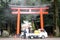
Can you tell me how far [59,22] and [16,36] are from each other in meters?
3.08

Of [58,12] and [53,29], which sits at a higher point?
[58,12]

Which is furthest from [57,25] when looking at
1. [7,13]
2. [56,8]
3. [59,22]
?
[7,13]

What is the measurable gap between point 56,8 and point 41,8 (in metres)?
1.20

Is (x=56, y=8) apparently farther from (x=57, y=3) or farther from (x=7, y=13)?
(x=7, y=13)

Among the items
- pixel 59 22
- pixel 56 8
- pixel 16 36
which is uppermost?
pixel 56 8

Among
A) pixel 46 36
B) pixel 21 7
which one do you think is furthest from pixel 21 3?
pixel 46 36

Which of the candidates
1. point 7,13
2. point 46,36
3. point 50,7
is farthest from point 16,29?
point 50,7

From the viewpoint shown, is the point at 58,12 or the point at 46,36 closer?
the point at 46,36

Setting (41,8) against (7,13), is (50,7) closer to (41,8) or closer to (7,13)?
(41,8)

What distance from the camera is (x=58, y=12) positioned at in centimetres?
1136

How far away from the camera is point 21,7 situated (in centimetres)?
1093

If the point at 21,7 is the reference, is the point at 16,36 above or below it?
below

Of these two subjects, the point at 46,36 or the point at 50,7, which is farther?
the point at 50,7

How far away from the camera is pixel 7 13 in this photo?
11.3m
